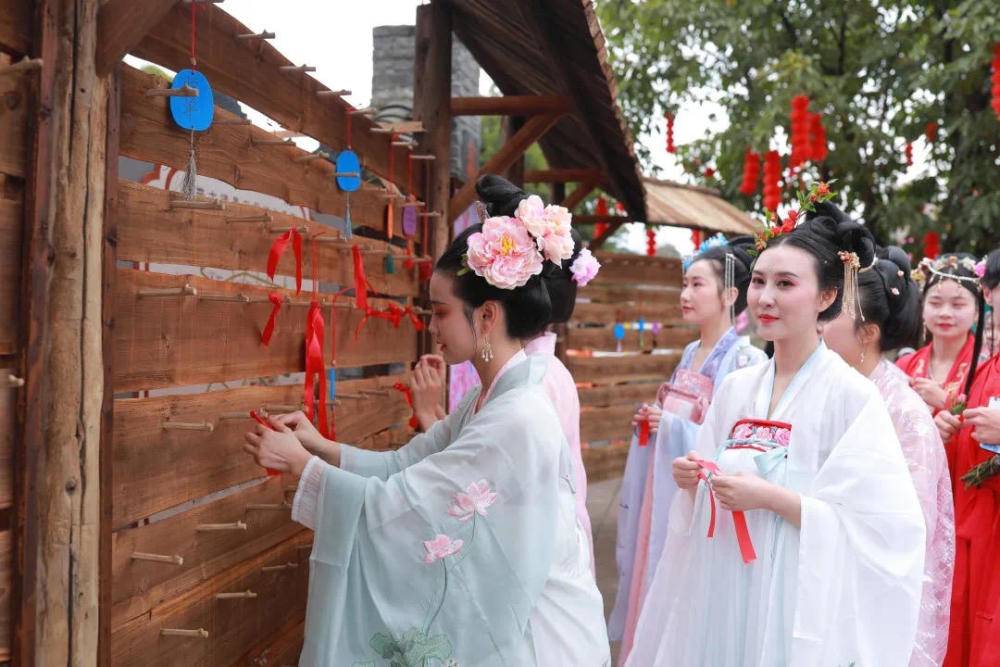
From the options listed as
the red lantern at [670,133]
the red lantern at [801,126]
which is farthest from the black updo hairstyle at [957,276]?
the red lantern at [670,133]

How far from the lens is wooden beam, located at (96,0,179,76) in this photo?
2.12 meters

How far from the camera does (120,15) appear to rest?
2.13 m

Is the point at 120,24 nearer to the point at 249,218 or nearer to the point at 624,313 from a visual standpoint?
the point at 249,218

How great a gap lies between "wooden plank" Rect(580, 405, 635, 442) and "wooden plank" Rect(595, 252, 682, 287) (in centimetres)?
129

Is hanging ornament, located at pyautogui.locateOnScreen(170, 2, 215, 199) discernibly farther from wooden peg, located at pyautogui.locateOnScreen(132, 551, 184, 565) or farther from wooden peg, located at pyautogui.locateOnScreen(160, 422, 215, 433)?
wooden peg, located at pyautogui.locateOnScreen(132, 551, 184, 565)

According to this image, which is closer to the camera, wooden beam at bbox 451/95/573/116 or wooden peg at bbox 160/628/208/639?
wooden peg at bbox 160/628/208/639

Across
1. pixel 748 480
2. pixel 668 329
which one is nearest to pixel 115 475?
pixel 748 480

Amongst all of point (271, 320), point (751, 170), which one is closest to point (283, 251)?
point (271, 320)

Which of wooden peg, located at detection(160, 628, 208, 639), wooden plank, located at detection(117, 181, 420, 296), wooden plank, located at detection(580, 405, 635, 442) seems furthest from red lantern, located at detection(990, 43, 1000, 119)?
wooden peg, located at detection(160, 628, 208, 639)

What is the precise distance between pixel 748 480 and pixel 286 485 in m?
1.60

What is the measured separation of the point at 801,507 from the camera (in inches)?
113

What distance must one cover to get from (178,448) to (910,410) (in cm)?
272

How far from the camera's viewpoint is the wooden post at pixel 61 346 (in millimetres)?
2051

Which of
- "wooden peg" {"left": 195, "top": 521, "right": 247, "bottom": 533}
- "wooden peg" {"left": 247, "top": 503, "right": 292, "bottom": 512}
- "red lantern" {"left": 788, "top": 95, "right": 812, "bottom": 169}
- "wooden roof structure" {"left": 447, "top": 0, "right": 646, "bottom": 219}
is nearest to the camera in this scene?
"wooden peg" {"left": 195, "top": 521, "right": 247, "bottom": 533}
